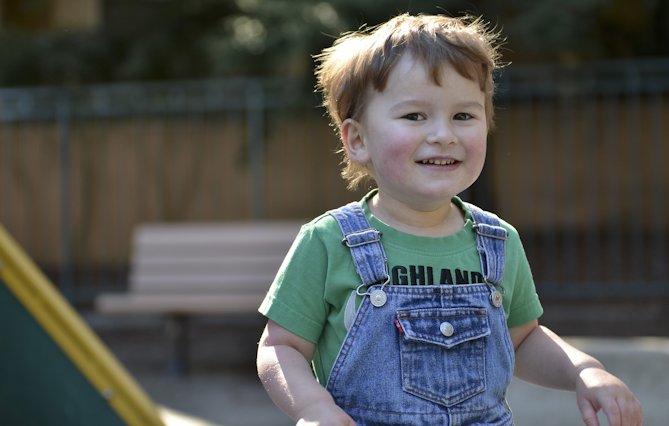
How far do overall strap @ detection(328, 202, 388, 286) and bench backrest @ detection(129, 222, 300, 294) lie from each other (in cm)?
456

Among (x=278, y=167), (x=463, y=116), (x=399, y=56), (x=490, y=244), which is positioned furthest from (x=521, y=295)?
(x=278, y=167)

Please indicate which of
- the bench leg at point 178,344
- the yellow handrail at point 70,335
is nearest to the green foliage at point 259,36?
the bench leg at point 178,344

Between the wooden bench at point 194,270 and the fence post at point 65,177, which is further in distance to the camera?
the fence post at point 65,177

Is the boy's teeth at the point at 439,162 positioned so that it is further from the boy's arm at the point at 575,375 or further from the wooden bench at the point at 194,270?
the wooden bench at the point at 194,270

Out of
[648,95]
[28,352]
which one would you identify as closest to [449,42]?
[28,352]

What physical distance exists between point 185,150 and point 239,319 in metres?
3.56

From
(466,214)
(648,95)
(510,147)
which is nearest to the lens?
(466,214)

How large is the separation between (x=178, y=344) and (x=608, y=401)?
491 centimetres

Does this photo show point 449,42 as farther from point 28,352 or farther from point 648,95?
point 648,95

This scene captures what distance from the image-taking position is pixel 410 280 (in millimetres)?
1837

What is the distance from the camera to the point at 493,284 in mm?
1907

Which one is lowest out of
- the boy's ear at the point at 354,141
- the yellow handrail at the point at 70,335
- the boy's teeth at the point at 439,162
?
the yellow handrail at the point at 70,335

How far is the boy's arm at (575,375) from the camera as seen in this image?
181 centimetres

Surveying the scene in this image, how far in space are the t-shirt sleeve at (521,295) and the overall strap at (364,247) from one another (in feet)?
0.98
